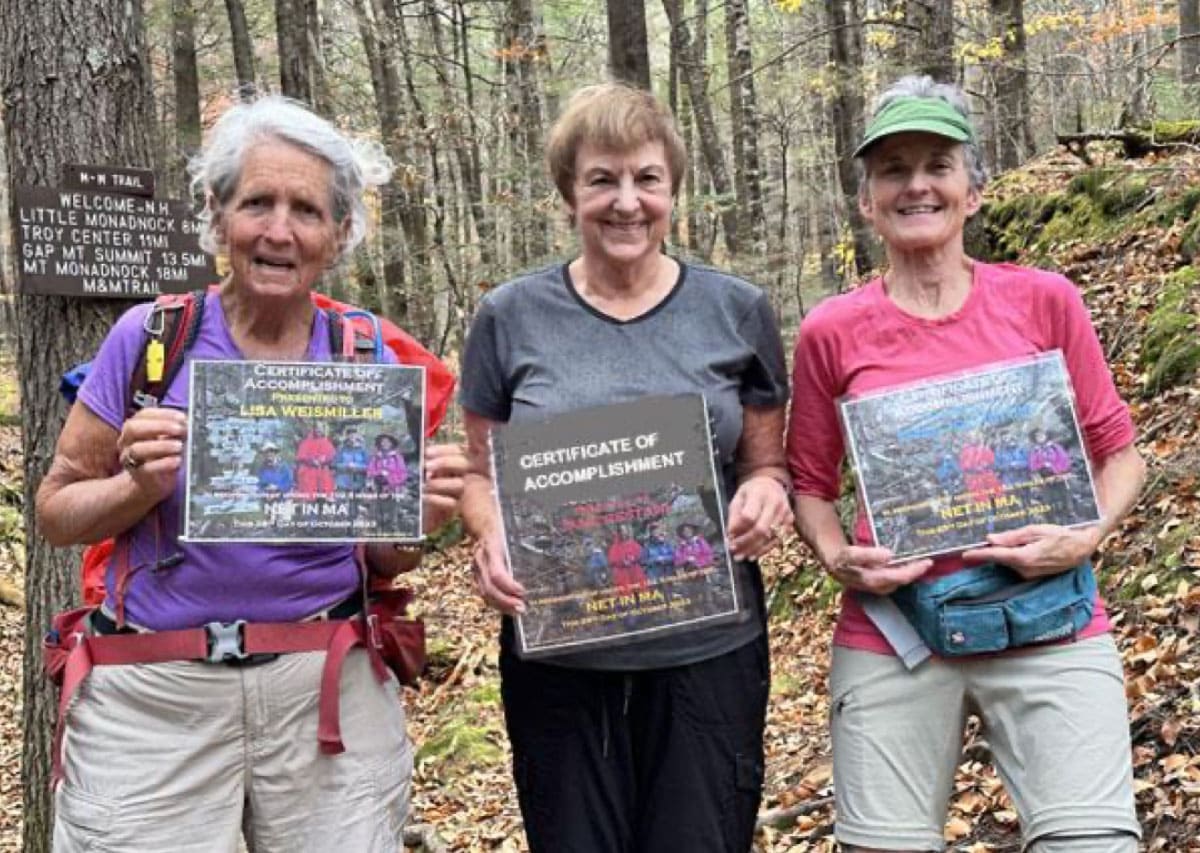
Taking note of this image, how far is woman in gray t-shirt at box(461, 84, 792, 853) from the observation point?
3.00 metres

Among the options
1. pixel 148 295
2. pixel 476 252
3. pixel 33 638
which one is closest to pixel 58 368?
pixel 148 295

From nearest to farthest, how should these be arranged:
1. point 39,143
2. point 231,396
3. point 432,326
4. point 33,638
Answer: point 231,396
point 39,143
point 33,638
point 432,326

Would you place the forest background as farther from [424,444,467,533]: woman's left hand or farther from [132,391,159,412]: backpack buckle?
[424,444,467,533]: woman's left hand

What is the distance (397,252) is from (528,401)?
1392 cm

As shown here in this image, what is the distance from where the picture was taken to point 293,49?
13719 millimetres

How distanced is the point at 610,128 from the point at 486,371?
734 millimetres

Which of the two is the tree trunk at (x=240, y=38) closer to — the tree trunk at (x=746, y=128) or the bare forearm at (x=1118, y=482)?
the tree trunk at (x=746, y=128)

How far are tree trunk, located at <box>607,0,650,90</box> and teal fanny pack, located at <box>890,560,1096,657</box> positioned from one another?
8.26m

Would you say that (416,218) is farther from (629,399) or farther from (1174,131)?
(629,399)

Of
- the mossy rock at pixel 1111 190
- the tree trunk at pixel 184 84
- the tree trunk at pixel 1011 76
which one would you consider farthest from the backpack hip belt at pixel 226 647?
the tree trunk at pixel 184 84

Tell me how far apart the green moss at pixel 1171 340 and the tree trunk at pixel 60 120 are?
237 inches

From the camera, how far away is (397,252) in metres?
16.5

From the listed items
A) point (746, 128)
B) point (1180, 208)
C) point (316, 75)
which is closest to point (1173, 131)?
point (1180, 208)

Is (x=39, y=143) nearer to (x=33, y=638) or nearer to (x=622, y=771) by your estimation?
(x=33, y=638)
